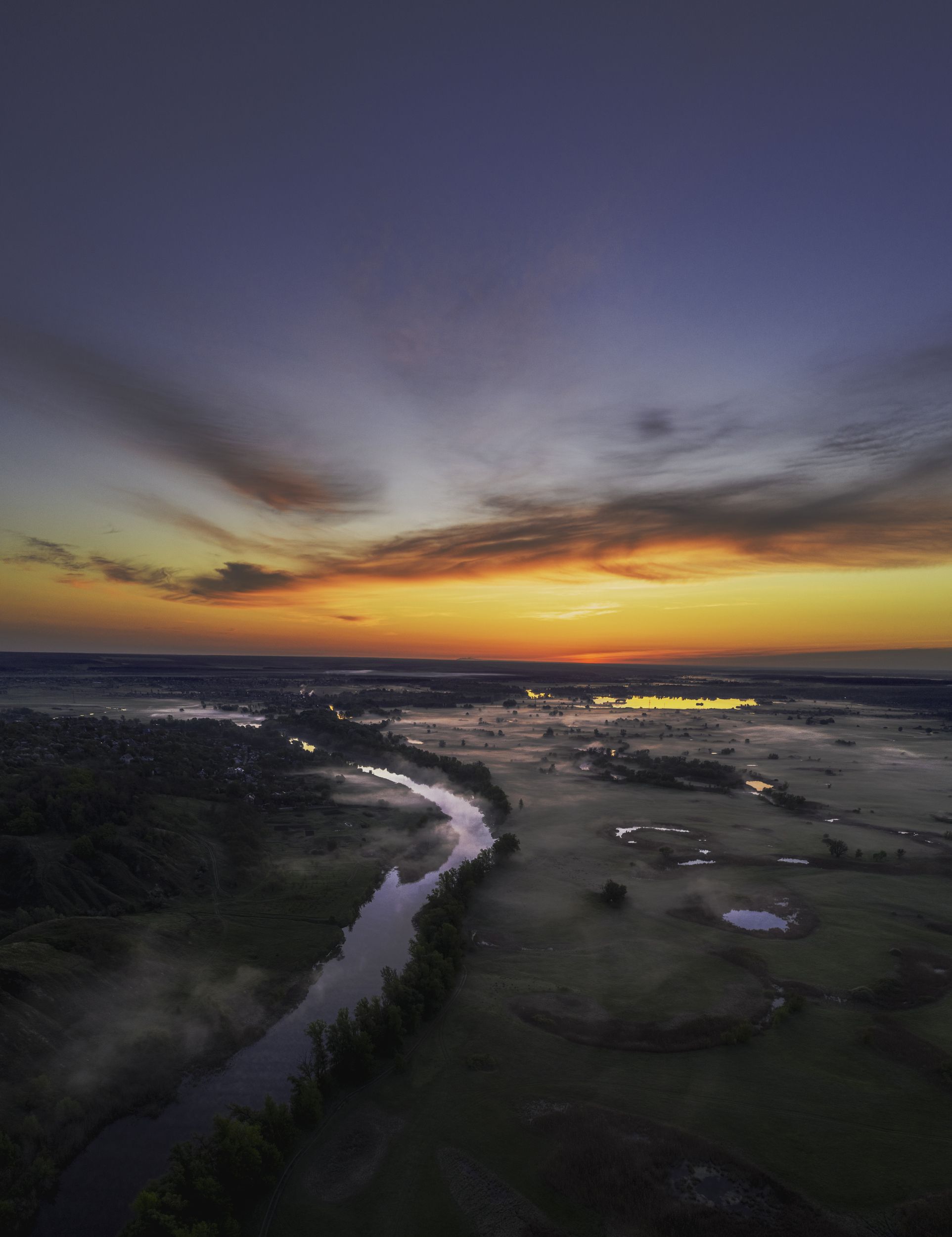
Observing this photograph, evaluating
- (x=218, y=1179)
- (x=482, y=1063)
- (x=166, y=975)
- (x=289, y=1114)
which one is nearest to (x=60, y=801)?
(x=166, y=975)

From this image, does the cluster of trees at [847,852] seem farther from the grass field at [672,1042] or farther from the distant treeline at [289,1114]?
the distant treeline at [289,1114]

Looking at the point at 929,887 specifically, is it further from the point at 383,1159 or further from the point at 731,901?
the point at 383,1159

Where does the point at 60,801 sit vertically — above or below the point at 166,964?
above

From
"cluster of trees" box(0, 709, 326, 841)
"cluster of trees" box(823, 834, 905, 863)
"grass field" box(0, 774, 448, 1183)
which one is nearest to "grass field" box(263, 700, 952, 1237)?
"cluster of trees" box(823, 834, 905, 863)

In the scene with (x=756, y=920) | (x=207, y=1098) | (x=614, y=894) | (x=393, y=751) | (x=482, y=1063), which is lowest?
(x=207, y=1098)

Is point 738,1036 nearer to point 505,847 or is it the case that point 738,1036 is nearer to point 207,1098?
point 207,1098

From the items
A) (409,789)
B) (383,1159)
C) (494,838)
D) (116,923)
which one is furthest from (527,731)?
(383,1159)

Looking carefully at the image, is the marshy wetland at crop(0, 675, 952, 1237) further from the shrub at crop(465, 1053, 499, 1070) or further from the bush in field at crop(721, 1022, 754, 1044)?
the shrub at crop(465, 1053, 499, 1070)
